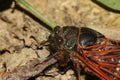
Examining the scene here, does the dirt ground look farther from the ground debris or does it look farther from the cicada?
the cicada

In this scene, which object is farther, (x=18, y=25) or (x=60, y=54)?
(x=18, y=25)

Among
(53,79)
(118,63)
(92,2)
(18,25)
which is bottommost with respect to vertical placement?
(53,79)

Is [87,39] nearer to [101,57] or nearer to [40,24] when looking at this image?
[101,57]

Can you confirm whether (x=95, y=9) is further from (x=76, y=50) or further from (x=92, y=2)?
(x=76, y=50)

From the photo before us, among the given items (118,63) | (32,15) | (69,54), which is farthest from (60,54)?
(32,15)

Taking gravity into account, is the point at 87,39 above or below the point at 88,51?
above

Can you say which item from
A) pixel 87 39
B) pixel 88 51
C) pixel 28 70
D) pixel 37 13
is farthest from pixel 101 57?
pixel 37 13
